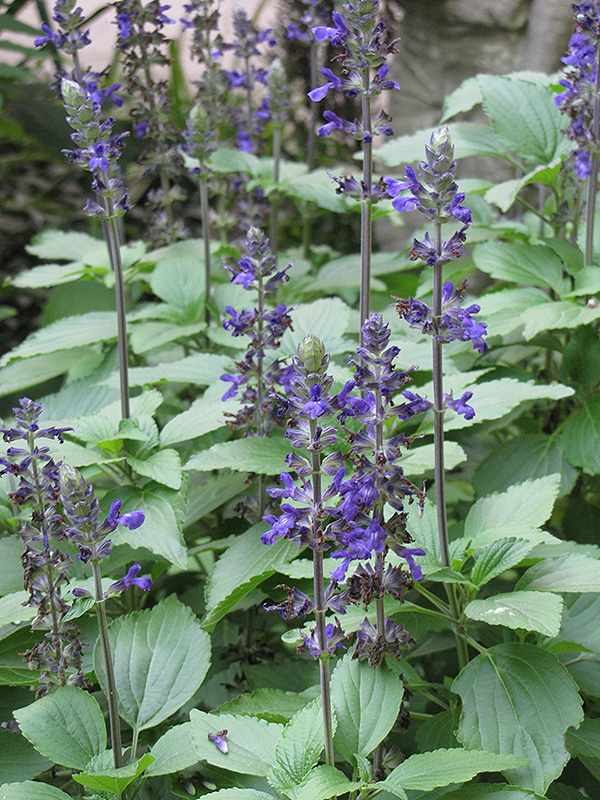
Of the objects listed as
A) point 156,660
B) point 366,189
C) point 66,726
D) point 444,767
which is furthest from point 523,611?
point 366,189

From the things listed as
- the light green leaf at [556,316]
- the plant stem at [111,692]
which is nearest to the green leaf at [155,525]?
the plant stem at [111,692]

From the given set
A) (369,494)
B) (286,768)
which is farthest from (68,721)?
(369,494)

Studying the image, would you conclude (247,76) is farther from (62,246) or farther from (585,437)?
(585,437)

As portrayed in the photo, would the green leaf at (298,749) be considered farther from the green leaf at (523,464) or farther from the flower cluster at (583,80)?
the flower cluster at (583,80)

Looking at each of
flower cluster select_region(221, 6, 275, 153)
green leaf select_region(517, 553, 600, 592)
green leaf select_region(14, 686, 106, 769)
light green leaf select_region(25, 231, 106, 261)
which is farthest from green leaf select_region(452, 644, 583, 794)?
flower cluster select_region(221, 6, 275, 153)

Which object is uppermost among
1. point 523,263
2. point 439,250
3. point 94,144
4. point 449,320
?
point 94,144

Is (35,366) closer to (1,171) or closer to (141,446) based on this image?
(141,446)

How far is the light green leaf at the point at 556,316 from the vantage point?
2045 millimetres

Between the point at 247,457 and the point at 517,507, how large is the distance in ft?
1.96

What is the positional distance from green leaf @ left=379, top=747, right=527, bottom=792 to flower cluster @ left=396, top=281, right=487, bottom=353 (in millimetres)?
657

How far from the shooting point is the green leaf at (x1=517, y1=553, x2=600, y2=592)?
4.84ft

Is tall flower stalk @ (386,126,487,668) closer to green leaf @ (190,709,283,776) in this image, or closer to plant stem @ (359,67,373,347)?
plant stem @ (359,67,373,347)

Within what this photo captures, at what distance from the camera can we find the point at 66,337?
2480mm

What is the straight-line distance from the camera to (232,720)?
4.45ft
